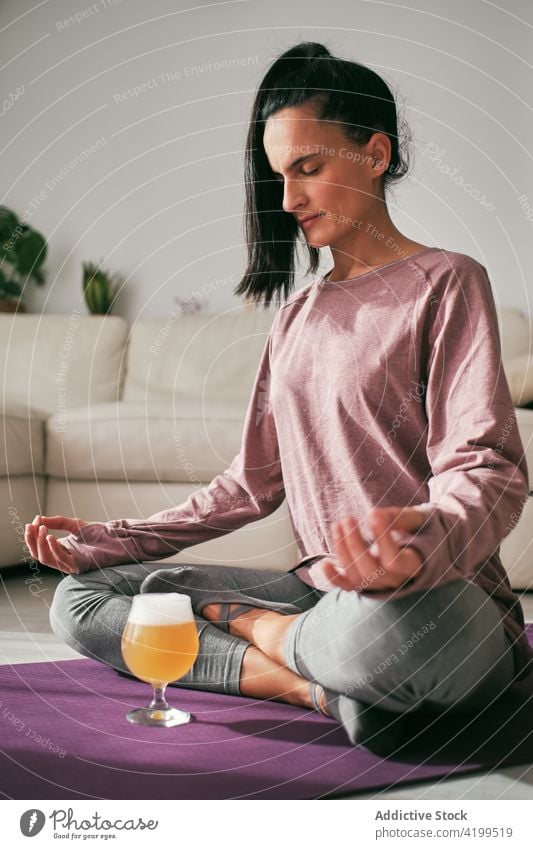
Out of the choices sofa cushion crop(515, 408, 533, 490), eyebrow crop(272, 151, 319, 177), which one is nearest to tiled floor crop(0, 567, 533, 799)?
sofa cushion crop(515, 408, 533, 490)

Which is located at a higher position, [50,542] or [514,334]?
[514,334]

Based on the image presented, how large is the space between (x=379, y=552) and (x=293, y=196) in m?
0.57

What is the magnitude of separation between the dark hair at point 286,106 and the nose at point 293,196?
0.29 feet

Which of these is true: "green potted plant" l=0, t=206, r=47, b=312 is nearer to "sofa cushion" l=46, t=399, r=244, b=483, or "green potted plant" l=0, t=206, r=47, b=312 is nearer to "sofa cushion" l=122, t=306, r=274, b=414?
"sofa cushion" l=122, t=306, r=274, b=414

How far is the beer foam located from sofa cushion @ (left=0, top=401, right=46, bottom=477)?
1.24 m

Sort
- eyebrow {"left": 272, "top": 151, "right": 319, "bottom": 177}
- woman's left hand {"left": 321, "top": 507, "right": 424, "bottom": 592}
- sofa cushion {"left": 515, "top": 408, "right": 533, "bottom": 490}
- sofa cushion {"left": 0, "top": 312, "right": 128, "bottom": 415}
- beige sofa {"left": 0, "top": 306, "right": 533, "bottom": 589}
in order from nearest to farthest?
woman's left hand {"left": 321, "top": 507, "right": 424, "bottom": 592} → eyebrow {"left": 272, "top": 151, "right": 319, "bottom": 177} → sofa cushion {"left": 515, "top": 408, "right": 533, "bottom": 490} → beige sofa {"left": 0, "top": 306, "right": 533, "bottom": 589} → sofa cushion {"left": 0, "top": 312, "right": 128, "bottom": 415}

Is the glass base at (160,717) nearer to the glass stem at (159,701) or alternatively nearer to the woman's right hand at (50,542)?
the glass stem at (159,701)

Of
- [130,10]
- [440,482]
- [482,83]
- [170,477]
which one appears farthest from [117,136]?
[440,482]

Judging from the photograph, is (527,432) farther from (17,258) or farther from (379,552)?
(17,258)

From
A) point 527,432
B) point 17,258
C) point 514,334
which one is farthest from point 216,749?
point 17,258

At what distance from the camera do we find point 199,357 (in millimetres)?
2787

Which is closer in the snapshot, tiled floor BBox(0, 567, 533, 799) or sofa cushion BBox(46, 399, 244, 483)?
tiled floor BBox(0, 567, 533, 799)

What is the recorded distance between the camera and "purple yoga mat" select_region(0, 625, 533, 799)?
0.95 metres

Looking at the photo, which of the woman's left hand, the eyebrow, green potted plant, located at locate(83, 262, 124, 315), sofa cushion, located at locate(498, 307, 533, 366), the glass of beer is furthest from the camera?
green potted plant, located at locate(83, 262, 124, 315)
